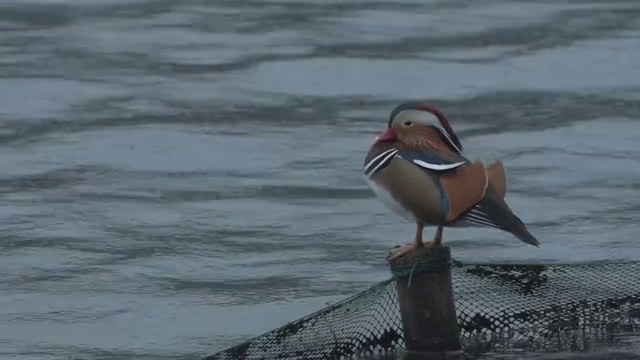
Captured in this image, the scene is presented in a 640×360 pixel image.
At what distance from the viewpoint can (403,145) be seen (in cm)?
656

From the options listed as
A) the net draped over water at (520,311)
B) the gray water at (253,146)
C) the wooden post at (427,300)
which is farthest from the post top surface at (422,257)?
the gray water at (253,146)

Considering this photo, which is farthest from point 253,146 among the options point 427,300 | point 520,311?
point 427,300

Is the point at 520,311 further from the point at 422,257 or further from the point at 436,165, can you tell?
the point at 436,165

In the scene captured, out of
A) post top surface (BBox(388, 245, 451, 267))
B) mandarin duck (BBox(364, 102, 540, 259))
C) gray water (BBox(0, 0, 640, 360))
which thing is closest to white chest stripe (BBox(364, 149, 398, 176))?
mandarin duck (BBox(364, 102, 540, 259))

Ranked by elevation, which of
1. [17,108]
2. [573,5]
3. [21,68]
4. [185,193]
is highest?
[573,5]

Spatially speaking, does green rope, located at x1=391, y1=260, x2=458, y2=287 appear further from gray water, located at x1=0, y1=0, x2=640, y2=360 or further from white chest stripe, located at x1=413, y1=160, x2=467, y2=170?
gray water, located at x1=0, y1=0, x2=640, y2=360

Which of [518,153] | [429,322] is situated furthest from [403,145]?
[518,153]

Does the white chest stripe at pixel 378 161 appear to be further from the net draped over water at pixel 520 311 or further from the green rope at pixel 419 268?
the net draped over water at pixel 520 311

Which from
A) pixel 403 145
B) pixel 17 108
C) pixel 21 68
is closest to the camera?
pixel 403 145

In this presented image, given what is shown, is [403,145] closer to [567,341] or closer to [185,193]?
[567,341]

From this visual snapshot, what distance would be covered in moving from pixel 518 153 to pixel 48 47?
5759 mm

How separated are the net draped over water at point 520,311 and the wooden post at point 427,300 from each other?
0.57 feet

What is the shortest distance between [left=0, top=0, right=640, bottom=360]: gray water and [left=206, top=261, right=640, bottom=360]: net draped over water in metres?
0.86

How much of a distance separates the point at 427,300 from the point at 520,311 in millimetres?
662
